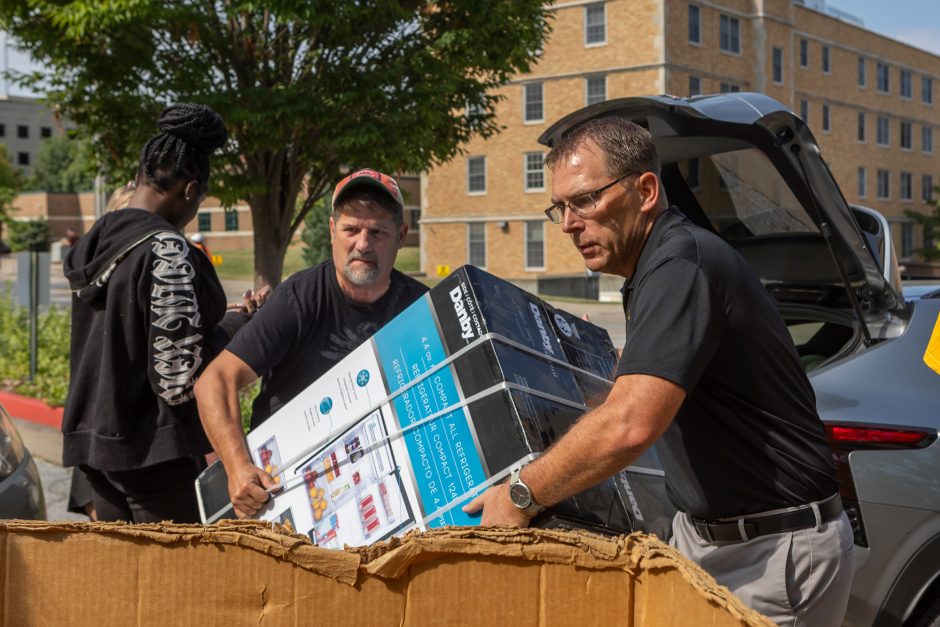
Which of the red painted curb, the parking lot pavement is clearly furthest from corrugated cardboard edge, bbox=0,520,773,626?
the red painted curb

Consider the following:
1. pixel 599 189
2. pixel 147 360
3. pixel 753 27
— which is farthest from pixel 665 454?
pixel 753 27

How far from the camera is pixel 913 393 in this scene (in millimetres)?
3342

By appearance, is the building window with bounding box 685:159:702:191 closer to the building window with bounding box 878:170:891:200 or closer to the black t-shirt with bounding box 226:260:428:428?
the black t-shirt with bounding box 226:260:428:428

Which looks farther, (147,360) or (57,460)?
(57,460)

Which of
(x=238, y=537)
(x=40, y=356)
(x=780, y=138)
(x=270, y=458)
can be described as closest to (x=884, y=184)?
Result: (x=40, y=356)

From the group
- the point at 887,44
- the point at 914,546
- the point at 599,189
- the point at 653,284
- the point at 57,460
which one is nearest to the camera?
the point at 653,284

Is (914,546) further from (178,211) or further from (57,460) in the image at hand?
(57,460)

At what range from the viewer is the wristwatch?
2146 mm

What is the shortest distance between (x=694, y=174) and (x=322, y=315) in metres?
1.76

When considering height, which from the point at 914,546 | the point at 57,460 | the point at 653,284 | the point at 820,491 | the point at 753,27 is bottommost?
the point at 57,460

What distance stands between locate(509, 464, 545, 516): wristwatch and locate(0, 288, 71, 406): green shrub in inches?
317

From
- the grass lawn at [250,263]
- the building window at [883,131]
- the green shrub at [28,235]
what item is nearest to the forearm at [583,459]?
the grass lawn at [250,263]

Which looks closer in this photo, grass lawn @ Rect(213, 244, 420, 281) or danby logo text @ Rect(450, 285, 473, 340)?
danby logo text @ Rect(450, 285, 473, 340)

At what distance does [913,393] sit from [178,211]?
2.63 metres
